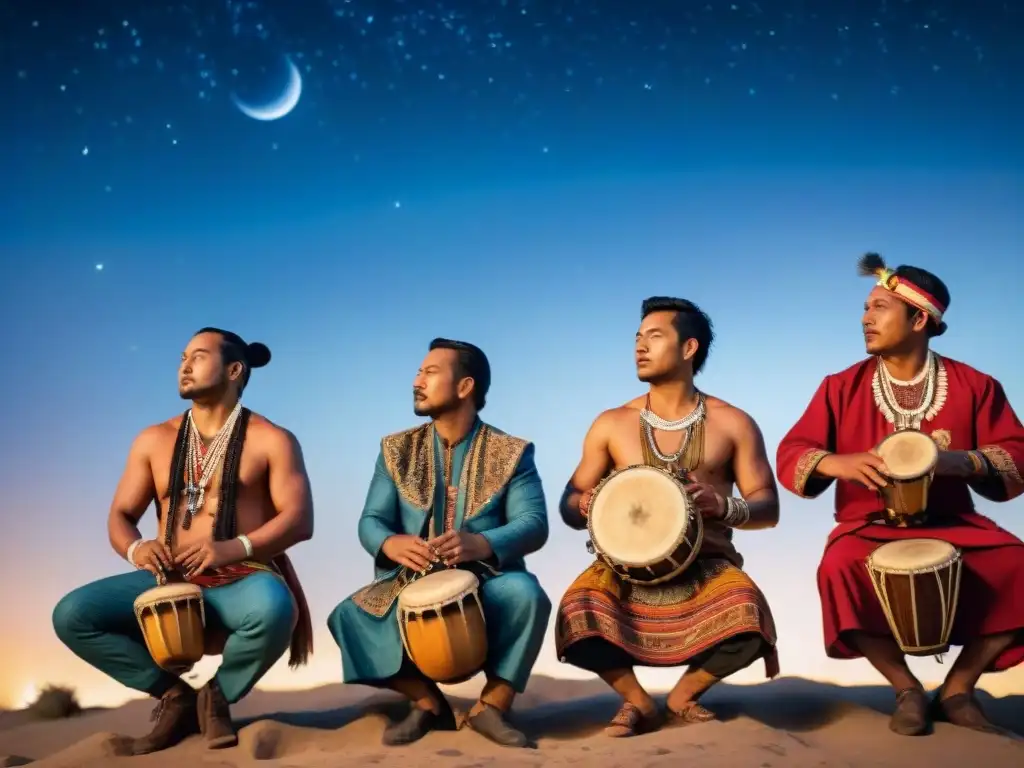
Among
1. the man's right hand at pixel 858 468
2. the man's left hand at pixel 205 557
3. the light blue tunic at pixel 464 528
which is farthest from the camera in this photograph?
the man's left hand at pixel 205 557

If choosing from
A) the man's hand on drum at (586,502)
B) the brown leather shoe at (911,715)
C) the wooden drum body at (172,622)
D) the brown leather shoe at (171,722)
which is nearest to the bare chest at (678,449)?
the man's hand on drum at (586,502)

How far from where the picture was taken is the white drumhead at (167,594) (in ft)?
15.0

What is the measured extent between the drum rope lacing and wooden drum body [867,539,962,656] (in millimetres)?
704

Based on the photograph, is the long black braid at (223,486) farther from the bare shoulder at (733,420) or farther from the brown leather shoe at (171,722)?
the bare shoulder at (733,420)

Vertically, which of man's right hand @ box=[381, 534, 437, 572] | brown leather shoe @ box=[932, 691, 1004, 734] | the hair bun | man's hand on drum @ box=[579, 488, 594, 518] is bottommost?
brown leather shoe @ box=[932, 691, 1004, 734]

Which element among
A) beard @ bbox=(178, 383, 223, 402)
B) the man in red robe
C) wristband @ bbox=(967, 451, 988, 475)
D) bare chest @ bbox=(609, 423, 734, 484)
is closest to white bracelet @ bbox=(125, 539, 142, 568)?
beard @ bbox=(178, 383, 223, 402)

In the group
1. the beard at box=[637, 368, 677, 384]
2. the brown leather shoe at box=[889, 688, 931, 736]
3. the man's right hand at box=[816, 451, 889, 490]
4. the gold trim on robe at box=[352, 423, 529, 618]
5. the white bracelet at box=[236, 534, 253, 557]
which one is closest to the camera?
the brown leather shoe at box=[889, 688, 931, 736]

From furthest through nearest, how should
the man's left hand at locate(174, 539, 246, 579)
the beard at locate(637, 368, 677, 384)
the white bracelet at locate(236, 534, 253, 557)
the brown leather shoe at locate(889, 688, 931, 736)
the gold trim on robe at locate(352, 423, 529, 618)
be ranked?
the beard at locate(637, 368, 677, 384), the gold trim on robe at locate(352, 423, 529, 618), the white bracelet at locate(236, 534, 253, 557), the man's left hand at locate(174, 539, 246, 579), the brown leather shoe at locate(889, 688, 931, 736)

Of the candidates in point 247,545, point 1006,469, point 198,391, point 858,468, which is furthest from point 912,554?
point 198,391

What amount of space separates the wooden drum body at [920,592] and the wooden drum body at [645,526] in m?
0.72

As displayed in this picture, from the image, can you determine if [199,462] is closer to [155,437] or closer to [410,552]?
[155,437]

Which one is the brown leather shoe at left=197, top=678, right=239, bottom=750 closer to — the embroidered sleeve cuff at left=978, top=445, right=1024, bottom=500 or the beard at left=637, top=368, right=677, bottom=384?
the beard at left=637, top=368, right=677, bottom=384

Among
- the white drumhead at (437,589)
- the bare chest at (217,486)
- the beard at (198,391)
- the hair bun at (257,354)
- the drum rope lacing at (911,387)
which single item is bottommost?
the white drumhead at (437,589)

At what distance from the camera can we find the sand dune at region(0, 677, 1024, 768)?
13.5 ft
